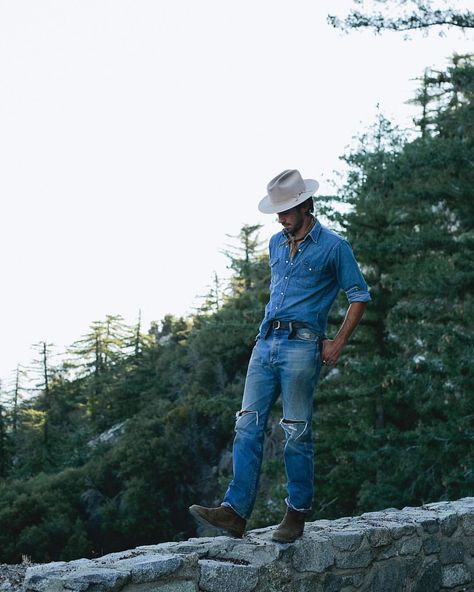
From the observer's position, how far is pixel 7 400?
56344 millimetres

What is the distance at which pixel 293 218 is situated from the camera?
407 centimetres

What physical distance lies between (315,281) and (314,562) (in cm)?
147

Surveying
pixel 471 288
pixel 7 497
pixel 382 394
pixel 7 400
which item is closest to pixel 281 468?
pixel 382 394

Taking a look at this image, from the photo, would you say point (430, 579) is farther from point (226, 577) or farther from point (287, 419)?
point (226, 577)

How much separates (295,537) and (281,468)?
Result: 15.3m

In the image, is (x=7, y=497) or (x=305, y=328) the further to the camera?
(x=7, y=497)

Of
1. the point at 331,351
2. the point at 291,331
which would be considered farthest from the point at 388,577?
the point at 291,331

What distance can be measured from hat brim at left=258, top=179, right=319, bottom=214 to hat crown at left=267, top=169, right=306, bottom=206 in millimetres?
14

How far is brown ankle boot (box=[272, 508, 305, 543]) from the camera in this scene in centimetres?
396

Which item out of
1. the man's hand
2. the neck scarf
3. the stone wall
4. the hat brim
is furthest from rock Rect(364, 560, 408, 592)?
the hat brim

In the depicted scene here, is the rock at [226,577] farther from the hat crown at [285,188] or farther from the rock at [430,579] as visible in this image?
the hat crown at [285,188]

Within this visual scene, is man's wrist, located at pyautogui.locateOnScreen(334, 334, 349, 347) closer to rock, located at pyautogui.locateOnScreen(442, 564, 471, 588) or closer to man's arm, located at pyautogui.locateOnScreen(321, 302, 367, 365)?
man's arm, located at pyautogui.locateOnScreen(321, 302, 367, 365)

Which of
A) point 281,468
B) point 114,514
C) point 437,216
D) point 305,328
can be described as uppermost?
point 437,216

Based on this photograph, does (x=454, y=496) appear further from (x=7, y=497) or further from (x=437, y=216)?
(x=7, y=497)
